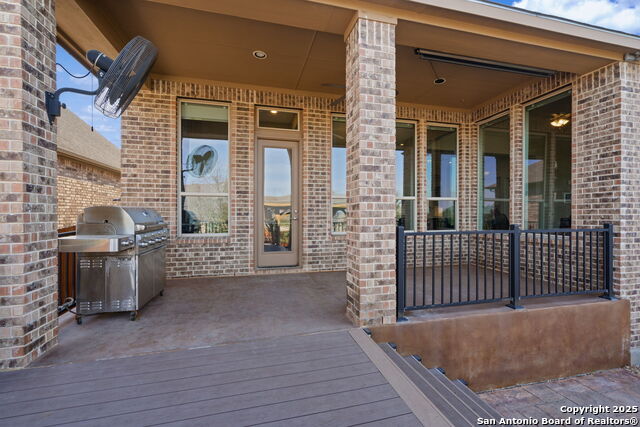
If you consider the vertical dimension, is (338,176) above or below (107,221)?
above

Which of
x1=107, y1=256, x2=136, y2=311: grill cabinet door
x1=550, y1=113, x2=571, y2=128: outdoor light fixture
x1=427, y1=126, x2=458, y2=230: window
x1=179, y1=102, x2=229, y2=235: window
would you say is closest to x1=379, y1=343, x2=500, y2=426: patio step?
x1=107, y1=256, x2=136, y2=311: grill cabinet door

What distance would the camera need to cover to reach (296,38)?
3396 mm

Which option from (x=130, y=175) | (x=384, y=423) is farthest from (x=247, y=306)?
(x=130, y=175)

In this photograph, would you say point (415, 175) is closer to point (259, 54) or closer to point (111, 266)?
point (259, 54)

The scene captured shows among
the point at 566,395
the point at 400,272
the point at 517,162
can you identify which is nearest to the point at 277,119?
the point at 400,272

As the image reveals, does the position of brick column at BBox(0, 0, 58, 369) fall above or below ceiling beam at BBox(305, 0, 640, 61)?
below

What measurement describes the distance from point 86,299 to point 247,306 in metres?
1.52

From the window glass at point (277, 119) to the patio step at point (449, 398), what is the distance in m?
3.98

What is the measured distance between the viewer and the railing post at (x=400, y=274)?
9.13ft

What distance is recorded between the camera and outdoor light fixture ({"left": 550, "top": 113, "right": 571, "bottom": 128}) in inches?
169

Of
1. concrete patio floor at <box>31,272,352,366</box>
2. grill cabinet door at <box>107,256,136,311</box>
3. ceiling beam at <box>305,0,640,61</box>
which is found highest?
ceiling beam at <box>305,0,640,61</box>

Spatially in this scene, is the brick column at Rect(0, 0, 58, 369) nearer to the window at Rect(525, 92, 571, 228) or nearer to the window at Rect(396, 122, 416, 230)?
the window at Rect(396, 122, 416, 230)

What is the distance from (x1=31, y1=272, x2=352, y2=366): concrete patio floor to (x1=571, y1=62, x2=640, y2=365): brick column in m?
3.46

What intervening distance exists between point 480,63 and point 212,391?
4641mm
